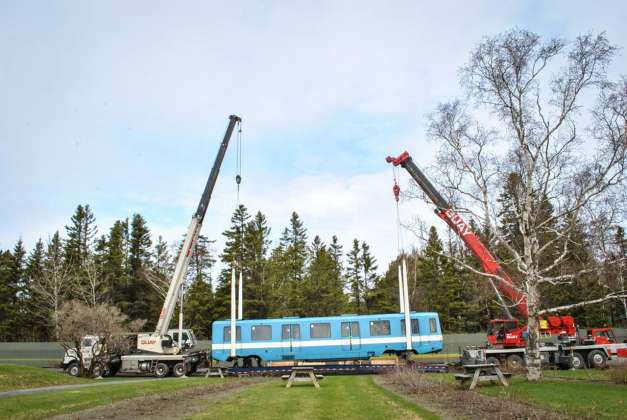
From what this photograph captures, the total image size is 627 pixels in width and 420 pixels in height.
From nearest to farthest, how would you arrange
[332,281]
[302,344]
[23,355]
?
[302,344] → [23,355] → [332,281]

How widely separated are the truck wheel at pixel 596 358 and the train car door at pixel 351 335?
11348mm

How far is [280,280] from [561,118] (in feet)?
134

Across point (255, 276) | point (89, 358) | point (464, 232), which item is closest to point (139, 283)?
point (255, 276)

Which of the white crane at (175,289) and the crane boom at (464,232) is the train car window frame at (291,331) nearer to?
the white crane at (175,289)

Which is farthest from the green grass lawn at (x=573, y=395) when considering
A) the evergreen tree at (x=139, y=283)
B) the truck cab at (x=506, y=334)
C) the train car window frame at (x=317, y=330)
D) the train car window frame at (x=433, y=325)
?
the evergreen tree at (x=139, y=283)

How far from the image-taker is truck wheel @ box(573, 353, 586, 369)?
24484 mm

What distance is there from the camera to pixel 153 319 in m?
62.1

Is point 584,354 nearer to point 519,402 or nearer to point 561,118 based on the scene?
point 561,118

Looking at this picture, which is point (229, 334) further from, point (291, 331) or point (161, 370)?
point (161, 370)

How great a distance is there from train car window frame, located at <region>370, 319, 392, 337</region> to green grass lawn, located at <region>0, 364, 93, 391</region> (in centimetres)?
1463

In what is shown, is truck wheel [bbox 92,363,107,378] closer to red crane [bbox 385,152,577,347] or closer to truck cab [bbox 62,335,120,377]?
truck cab [bbox 62,335,120,377]

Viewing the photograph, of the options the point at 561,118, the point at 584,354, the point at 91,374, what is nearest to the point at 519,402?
the point at 561,118

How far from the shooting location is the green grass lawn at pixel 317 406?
10742 mm

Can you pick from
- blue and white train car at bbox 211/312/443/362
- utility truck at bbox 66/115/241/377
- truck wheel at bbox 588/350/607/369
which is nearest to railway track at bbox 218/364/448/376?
blue and white train car at bbox 211/312/443/362
